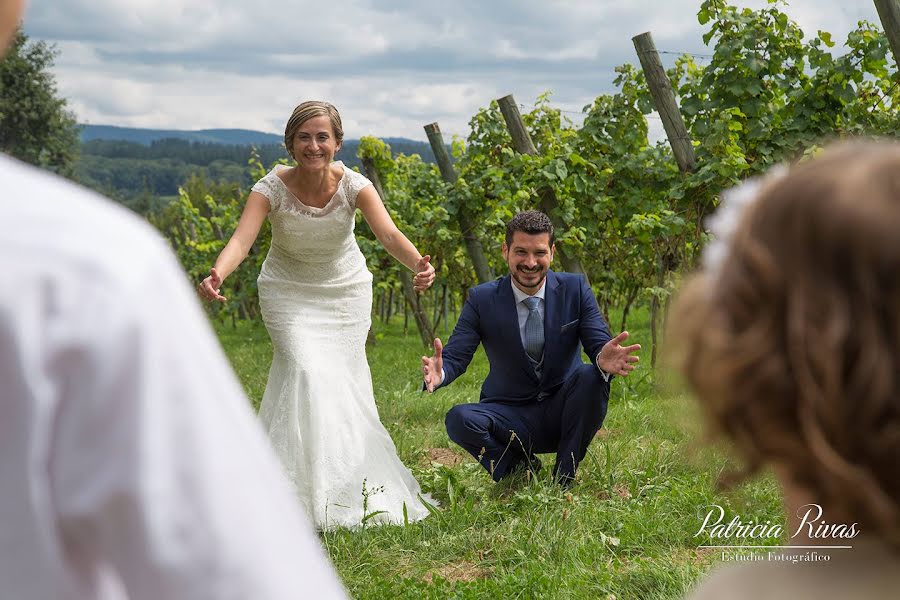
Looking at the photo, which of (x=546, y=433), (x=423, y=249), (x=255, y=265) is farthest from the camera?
(x=255, y=265)

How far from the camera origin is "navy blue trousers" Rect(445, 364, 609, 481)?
5070 millimetres

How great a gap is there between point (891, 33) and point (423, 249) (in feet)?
23.4

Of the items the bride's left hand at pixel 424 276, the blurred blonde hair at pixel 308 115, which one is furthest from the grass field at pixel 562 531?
the blurred blonde hair at pixel 308 115

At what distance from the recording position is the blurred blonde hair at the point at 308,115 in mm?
5336

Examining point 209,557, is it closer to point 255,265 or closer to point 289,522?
point 289,522

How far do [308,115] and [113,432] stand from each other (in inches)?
192

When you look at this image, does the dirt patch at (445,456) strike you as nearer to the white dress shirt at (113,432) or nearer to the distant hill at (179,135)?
the white dress shirt at (113,432)

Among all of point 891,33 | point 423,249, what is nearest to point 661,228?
point 891,33

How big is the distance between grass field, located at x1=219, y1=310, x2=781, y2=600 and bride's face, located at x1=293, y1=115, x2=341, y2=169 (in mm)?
1777

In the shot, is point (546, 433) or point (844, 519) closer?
point (844, 519)

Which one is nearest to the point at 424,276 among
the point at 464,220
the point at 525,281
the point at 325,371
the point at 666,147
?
the point at 525,281

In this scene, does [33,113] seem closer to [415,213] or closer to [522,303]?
[415,213]

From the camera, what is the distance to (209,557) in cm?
60

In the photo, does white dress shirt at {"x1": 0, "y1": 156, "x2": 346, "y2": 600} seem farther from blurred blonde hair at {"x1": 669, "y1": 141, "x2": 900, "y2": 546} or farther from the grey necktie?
the grey necktie
